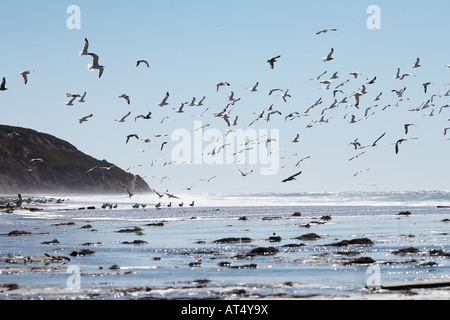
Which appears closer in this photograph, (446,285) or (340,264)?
(446,285)

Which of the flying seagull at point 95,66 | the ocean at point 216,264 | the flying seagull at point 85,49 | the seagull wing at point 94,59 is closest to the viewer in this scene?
the ocean at point 216,264

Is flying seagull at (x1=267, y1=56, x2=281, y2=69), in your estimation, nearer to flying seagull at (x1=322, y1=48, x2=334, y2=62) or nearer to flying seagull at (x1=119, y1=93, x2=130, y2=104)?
flying seagull at (x1=322, y1=48, x2=334, y2=62)

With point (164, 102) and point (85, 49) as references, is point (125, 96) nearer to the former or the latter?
point (164, 102)

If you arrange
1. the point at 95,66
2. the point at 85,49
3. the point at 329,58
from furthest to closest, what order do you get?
the point at 329,58 < the point at 95,66 < the point at 85,49

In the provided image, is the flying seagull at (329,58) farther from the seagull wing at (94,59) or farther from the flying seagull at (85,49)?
the flying seagull at (85,49)

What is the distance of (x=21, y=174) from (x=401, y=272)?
17617 cm

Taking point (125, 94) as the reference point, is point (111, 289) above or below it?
below

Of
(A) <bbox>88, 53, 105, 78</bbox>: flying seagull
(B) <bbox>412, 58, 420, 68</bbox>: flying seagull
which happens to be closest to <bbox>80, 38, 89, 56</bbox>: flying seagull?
(A) <bbox>88, 53, 105, 78</bbox>: flying seagull

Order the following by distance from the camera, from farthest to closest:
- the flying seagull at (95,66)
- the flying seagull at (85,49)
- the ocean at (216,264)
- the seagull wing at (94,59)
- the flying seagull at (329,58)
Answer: the flying seagull at (329,58)
the flying seagull at (95,66)
the seagull wing at (94,59)
the flying seagull at (85,49)
the ocean at (216,264)

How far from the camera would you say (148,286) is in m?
29.5

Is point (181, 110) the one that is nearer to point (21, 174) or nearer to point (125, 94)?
point (125, 94)

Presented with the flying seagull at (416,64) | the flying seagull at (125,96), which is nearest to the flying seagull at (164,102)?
the flying seagull at (125,96)

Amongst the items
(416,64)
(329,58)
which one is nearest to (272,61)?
(329,58)
